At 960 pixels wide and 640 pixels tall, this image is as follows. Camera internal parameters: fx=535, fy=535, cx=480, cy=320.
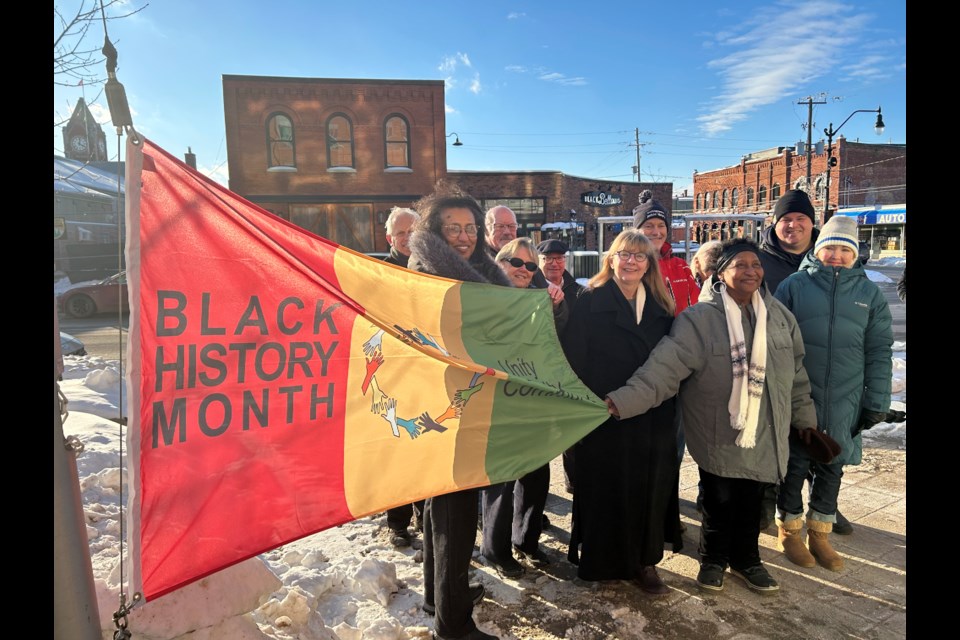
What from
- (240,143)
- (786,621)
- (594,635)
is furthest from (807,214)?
(240,143)

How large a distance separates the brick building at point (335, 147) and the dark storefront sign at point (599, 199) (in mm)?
11396

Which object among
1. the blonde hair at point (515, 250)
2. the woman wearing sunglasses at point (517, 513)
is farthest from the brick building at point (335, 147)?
the woman wearing sunglasses at point (517, 513)

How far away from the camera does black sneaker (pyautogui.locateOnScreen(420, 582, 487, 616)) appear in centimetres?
288

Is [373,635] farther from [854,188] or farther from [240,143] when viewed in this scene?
[854,188]

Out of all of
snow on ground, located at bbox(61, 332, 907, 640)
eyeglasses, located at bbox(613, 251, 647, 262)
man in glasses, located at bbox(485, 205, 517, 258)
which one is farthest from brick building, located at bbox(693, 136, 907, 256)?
snow on ground, located at bbox(61, 332, 907, 640)

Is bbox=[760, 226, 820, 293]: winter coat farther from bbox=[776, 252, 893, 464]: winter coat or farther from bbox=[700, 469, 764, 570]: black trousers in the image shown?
bbox=[700, 469, 764, 570]: black trousers

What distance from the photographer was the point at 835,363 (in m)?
3.47

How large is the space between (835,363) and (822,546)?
1206 mm

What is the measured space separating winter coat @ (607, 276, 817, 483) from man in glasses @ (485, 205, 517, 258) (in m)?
2.05

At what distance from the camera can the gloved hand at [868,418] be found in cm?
349
